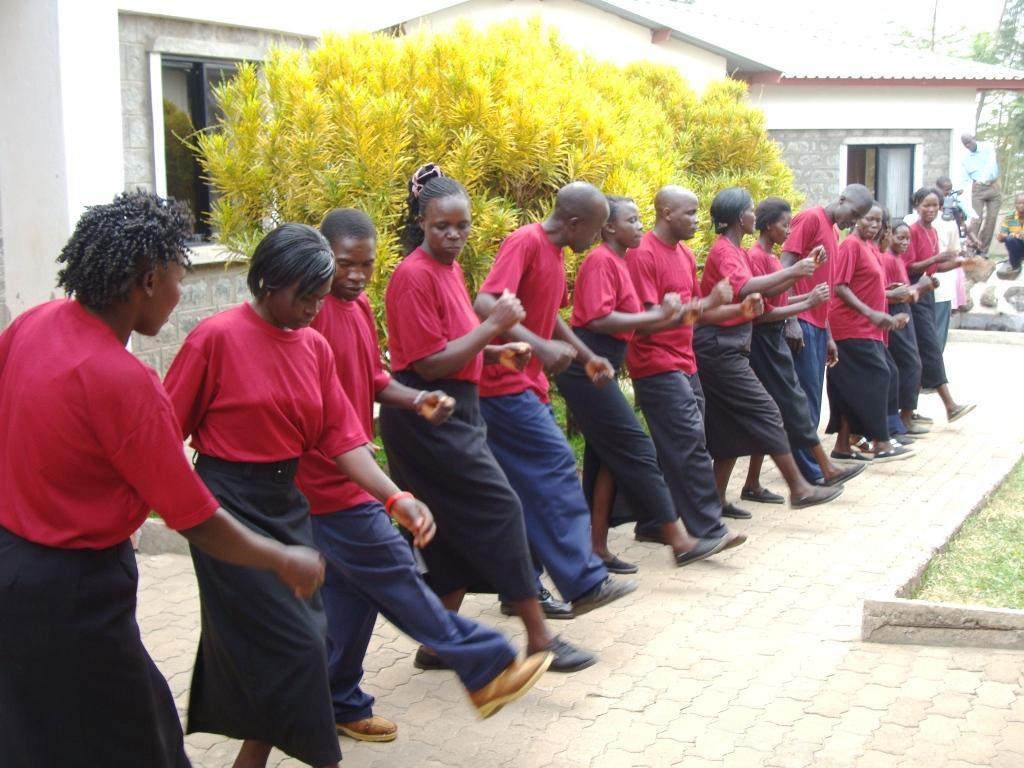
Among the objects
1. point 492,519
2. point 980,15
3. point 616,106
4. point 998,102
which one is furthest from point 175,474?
point 980,15

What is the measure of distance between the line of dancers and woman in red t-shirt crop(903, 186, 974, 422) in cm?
233

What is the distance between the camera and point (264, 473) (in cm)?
361

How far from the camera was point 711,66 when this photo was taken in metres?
18.8

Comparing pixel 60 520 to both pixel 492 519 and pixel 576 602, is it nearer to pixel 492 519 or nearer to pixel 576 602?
pixel 492 519

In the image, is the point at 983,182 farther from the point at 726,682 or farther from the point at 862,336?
the point at 726,682

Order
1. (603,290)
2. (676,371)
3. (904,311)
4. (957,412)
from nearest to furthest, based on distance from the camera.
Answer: (603,290), (676,371), (904,311), (957,412)

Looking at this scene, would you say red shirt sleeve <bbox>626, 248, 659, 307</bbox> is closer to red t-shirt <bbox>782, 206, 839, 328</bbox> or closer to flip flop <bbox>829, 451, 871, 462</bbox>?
red t-shirt <bbox>782, 206, 839, 328</bbox>

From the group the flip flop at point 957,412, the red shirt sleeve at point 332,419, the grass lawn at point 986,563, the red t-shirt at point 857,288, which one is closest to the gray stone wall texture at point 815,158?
the flip flop at point 957,412

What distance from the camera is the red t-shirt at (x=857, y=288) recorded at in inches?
352

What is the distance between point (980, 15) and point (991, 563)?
6076 centimetres

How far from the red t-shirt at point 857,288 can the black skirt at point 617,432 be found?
3.21 meters

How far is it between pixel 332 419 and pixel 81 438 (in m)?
1.05

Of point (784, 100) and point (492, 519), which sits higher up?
point (784, 100)

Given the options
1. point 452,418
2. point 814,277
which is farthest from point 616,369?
point 814,277
